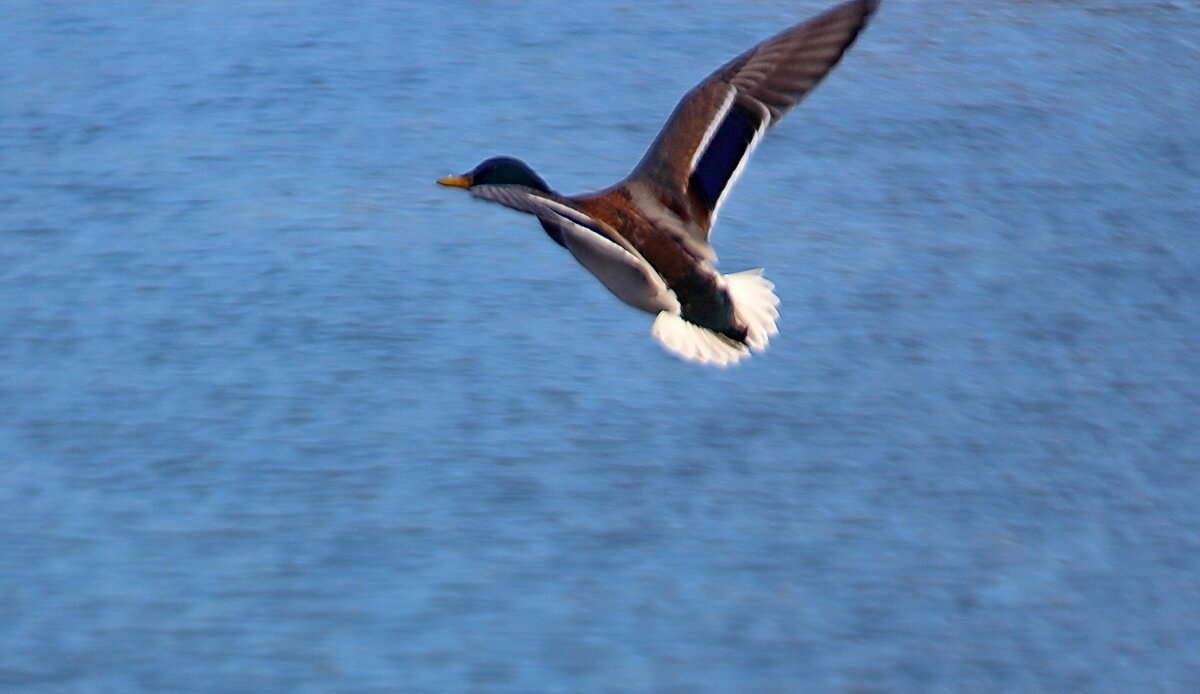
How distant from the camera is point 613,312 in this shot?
748 centimetres

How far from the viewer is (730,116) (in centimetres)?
494

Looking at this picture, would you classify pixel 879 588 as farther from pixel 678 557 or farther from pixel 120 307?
pixel 120 307

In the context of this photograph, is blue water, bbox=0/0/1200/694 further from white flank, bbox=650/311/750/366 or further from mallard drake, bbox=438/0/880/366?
mallard drake, bbox=438/0/880/366

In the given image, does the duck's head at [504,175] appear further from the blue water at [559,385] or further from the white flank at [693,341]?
the blue water at [559,385]

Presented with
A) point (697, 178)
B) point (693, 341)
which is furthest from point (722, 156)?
point (693, 341)

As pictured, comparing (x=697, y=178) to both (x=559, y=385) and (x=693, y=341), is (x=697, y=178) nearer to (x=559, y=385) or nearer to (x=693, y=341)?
(x=693, y=341)

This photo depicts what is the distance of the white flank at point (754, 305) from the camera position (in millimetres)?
5191

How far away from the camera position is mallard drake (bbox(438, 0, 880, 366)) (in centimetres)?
451

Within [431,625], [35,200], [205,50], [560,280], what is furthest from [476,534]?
[205,50]

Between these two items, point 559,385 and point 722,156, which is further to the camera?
point 559,385

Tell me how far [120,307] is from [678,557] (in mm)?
3129

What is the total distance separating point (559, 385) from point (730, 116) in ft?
7.05

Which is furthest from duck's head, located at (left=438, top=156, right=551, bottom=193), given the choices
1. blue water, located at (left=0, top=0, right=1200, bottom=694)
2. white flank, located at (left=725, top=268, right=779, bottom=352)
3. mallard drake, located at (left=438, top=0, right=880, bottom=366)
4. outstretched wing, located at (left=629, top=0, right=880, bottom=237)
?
blue water, located at (left=0, top=0, right=1200, bottom=694)

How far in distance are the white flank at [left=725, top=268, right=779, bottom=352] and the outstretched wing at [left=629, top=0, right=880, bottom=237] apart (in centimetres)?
41
